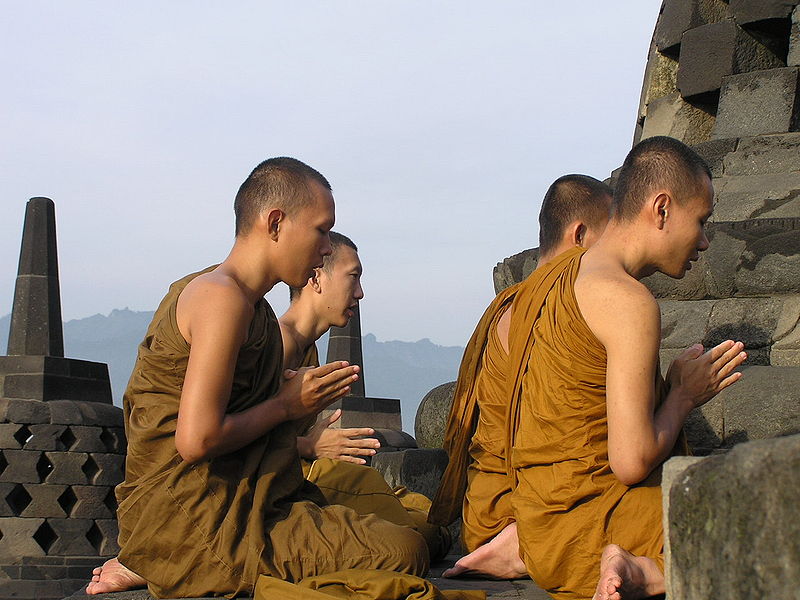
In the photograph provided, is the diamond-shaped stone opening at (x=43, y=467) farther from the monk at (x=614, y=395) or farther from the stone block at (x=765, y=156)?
the monk at (x=614, y=395)

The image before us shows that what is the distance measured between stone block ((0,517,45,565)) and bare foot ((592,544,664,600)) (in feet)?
22.2

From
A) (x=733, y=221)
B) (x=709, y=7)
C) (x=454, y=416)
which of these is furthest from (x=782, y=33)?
(x=454, y=416)

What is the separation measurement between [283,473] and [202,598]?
0.42 meters

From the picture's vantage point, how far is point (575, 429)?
314 cm

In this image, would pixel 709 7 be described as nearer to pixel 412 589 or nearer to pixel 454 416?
pixel 454 416

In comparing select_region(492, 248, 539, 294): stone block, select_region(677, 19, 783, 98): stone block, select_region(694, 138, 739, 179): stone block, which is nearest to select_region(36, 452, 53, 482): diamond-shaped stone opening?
select_region(492, 248, 539, 294): stone block

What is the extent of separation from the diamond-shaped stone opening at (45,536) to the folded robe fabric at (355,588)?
6.38 meters

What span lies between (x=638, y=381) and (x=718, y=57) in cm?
536

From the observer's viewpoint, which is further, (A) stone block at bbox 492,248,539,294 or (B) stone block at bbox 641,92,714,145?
(B) stone block at bbox 641,92,714,145

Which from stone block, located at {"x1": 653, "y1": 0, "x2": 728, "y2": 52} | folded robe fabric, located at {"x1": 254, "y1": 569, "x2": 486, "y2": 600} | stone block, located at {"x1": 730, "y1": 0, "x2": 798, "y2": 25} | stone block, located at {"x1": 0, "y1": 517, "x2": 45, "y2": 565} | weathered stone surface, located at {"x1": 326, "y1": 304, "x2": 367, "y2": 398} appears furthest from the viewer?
weathered stone surface, located at {"x1": 326, "y1": 304, "x2": 367, "y2": 398}

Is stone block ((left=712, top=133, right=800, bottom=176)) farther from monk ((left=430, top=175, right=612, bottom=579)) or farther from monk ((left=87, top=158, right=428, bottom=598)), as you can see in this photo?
monk ((left=87, top=158, right=428, bottom=598))

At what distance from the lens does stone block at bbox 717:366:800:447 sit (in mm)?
Result: 3986

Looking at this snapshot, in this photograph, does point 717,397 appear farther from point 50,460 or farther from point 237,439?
point 50,460

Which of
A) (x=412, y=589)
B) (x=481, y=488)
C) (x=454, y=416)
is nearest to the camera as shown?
(x=412, y=589)
